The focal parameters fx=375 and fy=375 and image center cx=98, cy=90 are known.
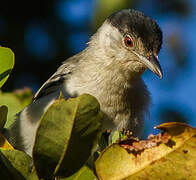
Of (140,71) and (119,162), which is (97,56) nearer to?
(140,71)

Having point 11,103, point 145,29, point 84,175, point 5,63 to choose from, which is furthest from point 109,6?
point 84,175

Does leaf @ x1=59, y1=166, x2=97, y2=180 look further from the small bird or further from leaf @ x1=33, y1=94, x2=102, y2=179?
the small bird

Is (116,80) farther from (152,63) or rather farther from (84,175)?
(84,175)

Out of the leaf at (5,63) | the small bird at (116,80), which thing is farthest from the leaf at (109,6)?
the leaf at (5,63)

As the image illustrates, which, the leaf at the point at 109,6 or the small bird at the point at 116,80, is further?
the leaf at the point at 109,6

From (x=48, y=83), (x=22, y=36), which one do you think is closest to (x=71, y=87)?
(x=48, y=83)

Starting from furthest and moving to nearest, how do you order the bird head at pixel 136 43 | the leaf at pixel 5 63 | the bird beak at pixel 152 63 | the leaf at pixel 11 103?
the bird head at pixel 136 43
the bird beak at pixel 152 63
the leaf at pixel 11 103
the leaf at pixel 5 63

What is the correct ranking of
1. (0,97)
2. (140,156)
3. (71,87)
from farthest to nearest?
1. (71,87)
2. (0,97)
3. (140,156)

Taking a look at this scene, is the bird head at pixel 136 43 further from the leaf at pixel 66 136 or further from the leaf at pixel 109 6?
the leaf at pixel 66 136
